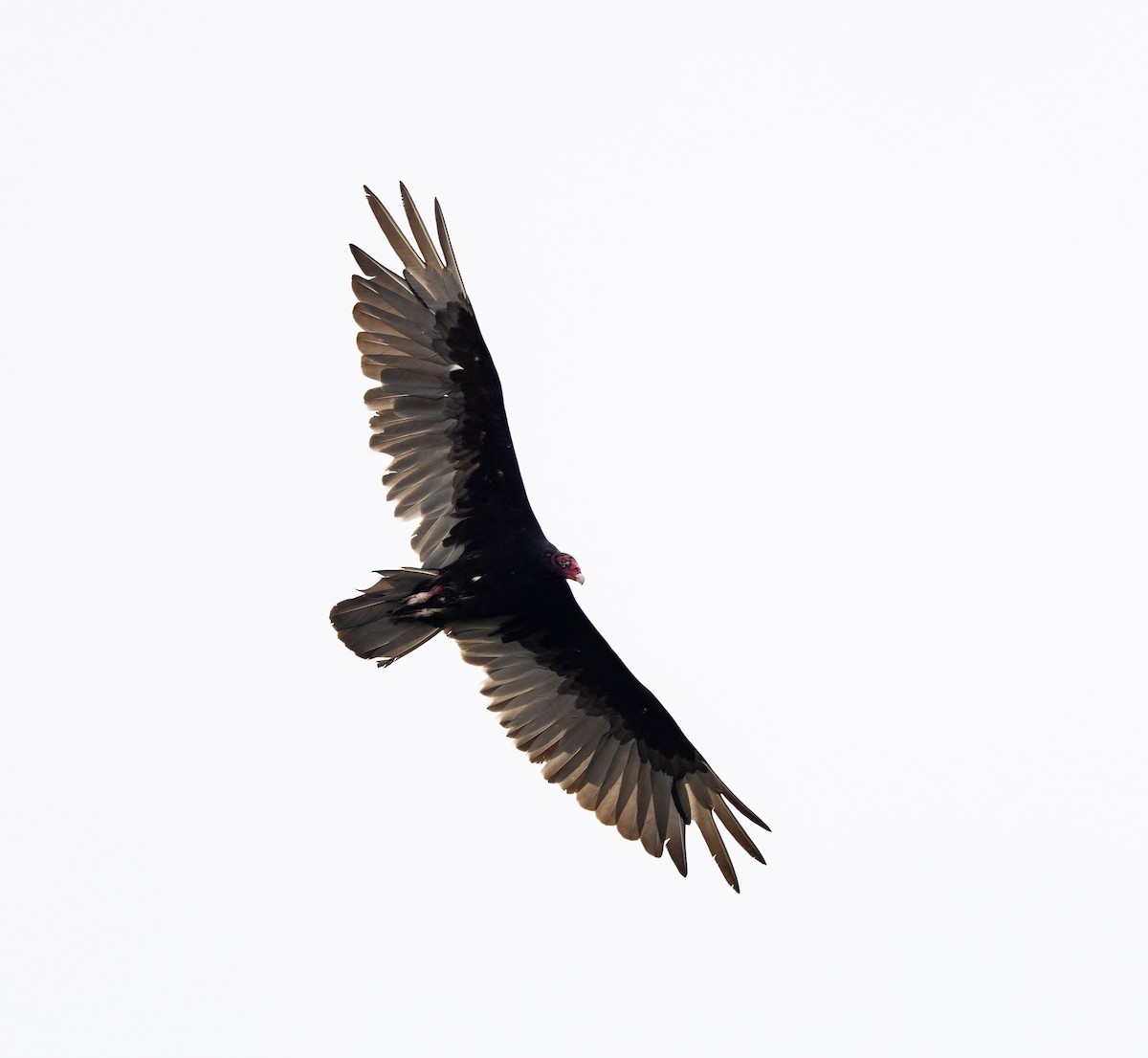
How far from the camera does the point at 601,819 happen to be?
11148mm

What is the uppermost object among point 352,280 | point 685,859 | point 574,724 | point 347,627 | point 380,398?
point 352,280

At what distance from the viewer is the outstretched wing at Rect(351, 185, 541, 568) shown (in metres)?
10.2

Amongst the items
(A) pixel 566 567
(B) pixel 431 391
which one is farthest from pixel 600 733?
(B) pixel 431 391

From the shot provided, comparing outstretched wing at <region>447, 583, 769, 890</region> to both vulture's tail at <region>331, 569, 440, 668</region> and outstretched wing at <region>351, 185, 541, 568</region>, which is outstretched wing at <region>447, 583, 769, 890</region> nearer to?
vulture's tail at <region>331, 569, 440, 668</region>

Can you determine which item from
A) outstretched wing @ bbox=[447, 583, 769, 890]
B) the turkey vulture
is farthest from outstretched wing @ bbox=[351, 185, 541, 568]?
outstretched wing @ bbox=[447, 583, 769, 890]

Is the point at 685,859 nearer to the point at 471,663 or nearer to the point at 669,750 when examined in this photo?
the point at 669,750

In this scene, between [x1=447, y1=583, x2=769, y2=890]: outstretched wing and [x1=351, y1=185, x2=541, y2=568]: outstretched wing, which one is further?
[x1=447, y1=583, x2=769, y2=890]: outstretched wing

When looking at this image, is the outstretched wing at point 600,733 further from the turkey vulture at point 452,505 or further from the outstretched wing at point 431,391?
the outstretched wing at point 431,391

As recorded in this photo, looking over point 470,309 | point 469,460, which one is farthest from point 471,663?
point 470,309

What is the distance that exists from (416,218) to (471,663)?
284cm

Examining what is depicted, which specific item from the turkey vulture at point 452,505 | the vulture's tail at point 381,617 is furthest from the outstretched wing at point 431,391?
the vulture's tail at point 381,617

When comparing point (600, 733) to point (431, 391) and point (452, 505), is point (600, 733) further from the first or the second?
point (431, 391)

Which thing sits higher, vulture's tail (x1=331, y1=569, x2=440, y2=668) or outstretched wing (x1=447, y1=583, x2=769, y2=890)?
vulture's tail (x1=331, y1=569, x2=440, y2=668)

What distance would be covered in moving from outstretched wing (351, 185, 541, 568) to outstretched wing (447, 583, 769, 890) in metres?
1.03
